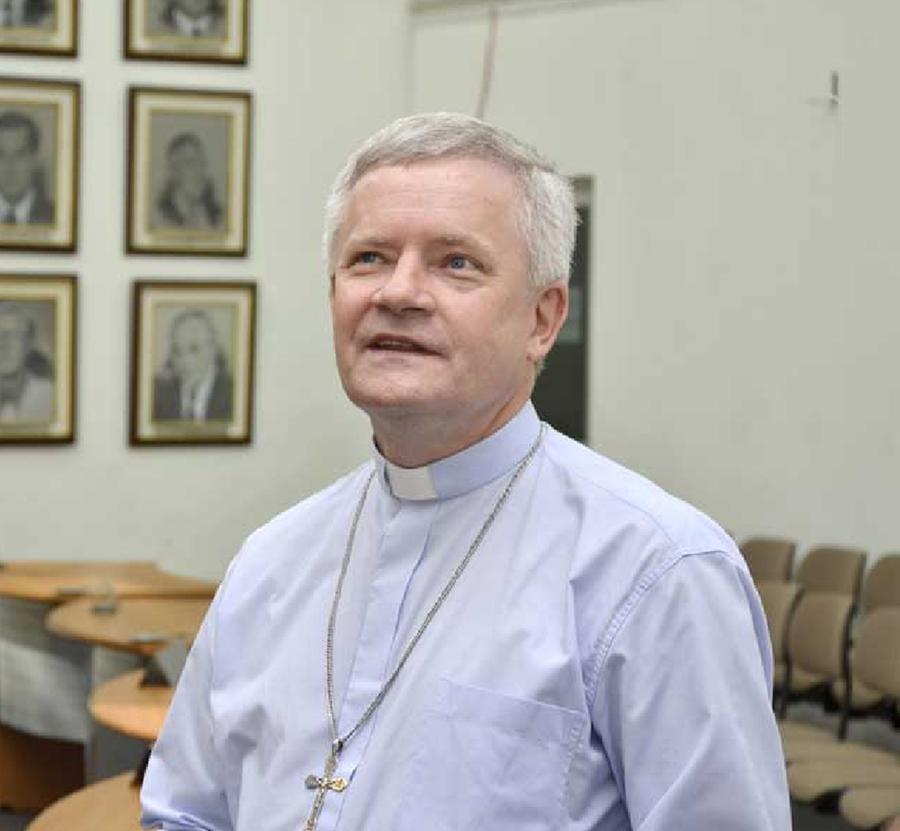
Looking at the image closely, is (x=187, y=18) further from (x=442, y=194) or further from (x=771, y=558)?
(x=442, y=194)

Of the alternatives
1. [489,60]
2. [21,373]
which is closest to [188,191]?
[21,373]

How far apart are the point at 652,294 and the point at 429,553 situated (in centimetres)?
771

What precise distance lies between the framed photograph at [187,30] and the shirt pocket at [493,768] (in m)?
9.04

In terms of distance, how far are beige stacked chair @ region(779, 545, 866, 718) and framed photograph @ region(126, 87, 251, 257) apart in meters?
3.86

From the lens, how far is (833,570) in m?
8.38

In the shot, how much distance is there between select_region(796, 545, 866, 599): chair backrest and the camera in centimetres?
829

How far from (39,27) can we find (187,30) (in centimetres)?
78

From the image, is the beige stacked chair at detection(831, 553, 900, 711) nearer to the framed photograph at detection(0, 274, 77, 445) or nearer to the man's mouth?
the framed photograph at detection(0, 274, 77, 445)

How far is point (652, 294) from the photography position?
386 inches

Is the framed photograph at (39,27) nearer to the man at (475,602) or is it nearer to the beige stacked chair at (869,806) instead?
the beige stacked chair at (869,806)

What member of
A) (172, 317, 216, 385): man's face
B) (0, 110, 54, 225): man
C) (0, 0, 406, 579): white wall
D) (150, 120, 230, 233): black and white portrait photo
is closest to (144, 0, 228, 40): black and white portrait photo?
(0, 0, 406, 579): white wall

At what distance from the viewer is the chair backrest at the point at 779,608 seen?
8094 mm

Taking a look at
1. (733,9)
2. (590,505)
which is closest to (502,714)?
(590,505)

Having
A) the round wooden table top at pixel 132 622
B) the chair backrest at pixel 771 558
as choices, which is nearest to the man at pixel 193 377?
the round wooden table top at pixel 132 622
